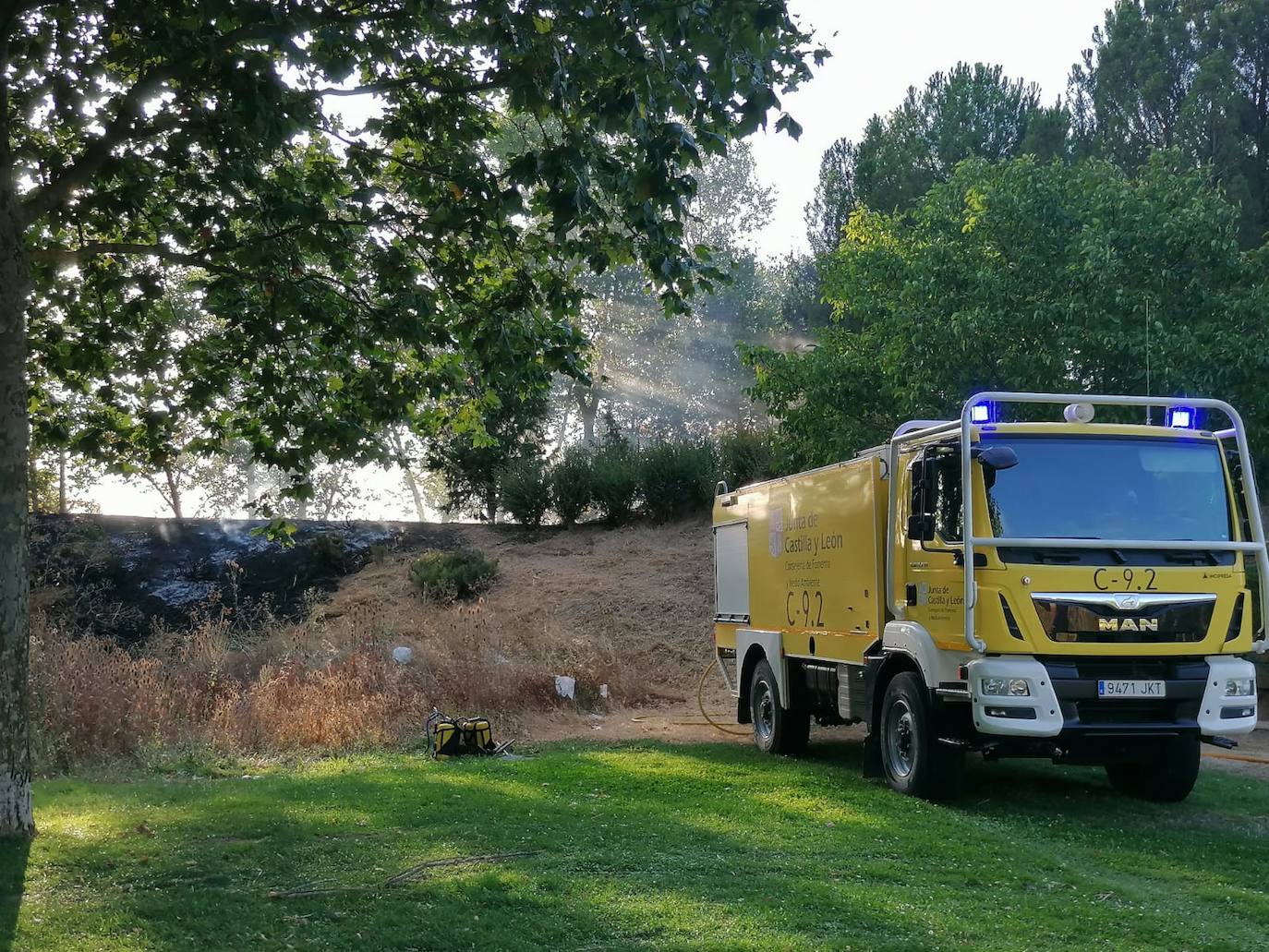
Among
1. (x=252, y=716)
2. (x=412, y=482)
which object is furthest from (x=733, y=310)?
Answer: (x=252, y=716)

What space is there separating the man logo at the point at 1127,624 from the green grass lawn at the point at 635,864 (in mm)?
1513

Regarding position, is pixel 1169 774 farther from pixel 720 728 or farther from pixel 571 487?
pixel 571 487

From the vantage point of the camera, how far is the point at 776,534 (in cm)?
1299

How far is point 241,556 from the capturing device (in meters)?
24.9

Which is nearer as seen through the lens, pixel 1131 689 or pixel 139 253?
pixel 1131 689

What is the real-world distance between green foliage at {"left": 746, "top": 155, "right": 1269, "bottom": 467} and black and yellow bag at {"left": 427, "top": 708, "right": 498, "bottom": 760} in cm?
814

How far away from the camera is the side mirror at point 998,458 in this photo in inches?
363

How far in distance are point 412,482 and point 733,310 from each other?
26012mm

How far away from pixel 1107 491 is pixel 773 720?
480 centimetres

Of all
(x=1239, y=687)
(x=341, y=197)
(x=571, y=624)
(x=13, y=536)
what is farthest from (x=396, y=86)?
(x=571, y=624)

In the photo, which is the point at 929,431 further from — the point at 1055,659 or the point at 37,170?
the point at 37,170

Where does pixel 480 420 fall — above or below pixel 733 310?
below

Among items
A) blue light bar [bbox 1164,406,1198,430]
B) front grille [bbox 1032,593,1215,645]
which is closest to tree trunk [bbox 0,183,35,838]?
front grille [bbox 1032,593,1215,645]

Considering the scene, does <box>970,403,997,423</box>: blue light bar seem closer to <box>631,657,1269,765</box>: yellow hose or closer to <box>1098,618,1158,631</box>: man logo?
<box>1098,618,1158,631</box>: man logo
